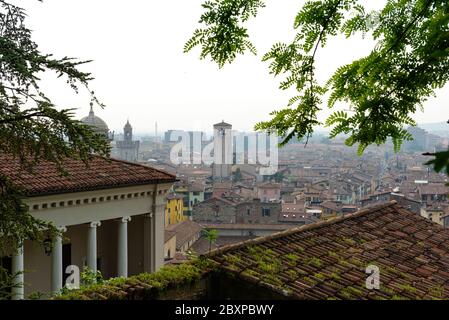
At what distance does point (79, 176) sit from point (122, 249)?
2.50m

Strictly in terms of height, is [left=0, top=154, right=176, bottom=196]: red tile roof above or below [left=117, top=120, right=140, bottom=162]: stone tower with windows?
below

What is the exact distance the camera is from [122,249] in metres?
14.4

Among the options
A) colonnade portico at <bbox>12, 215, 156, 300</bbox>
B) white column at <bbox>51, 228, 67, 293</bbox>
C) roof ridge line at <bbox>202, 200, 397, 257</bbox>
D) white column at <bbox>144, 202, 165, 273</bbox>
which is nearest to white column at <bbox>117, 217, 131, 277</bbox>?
colonnade portico at <bbox>12, 215, 156, 300</bbox>

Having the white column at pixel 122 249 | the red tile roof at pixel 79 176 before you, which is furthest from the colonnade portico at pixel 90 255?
the red tile roof at pixel 79 176

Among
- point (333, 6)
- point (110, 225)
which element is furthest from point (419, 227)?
point (110, 225)

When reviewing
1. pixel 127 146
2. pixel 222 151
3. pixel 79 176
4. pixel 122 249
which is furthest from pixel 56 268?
pixel 127 146

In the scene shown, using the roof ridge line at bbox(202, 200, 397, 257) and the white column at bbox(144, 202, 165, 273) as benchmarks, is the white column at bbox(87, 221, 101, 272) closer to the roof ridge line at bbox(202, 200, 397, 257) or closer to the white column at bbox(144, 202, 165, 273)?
the white column at bbox(144, 202, 165, 273)

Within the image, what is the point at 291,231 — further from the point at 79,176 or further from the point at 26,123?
the point at 79,176

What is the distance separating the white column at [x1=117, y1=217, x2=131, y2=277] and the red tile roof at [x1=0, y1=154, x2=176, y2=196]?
108 cm

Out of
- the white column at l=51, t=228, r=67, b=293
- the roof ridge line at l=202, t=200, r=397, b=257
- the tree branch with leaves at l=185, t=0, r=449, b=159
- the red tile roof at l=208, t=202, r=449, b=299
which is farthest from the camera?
the white column at l=51, t=228, r=67, b=293

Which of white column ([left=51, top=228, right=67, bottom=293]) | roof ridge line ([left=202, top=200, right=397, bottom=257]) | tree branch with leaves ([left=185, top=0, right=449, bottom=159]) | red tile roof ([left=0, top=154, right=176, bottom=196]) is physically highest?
tree branch with leaves ([left=185, top=0, right=449, bottom=159])

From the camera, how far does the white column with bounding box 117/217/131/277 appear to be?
14273mm

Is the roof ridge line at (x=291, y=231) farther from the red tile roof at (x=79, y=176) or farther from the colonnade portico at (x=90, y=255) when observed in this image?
the colonnade portico at (x=90, y=255)
